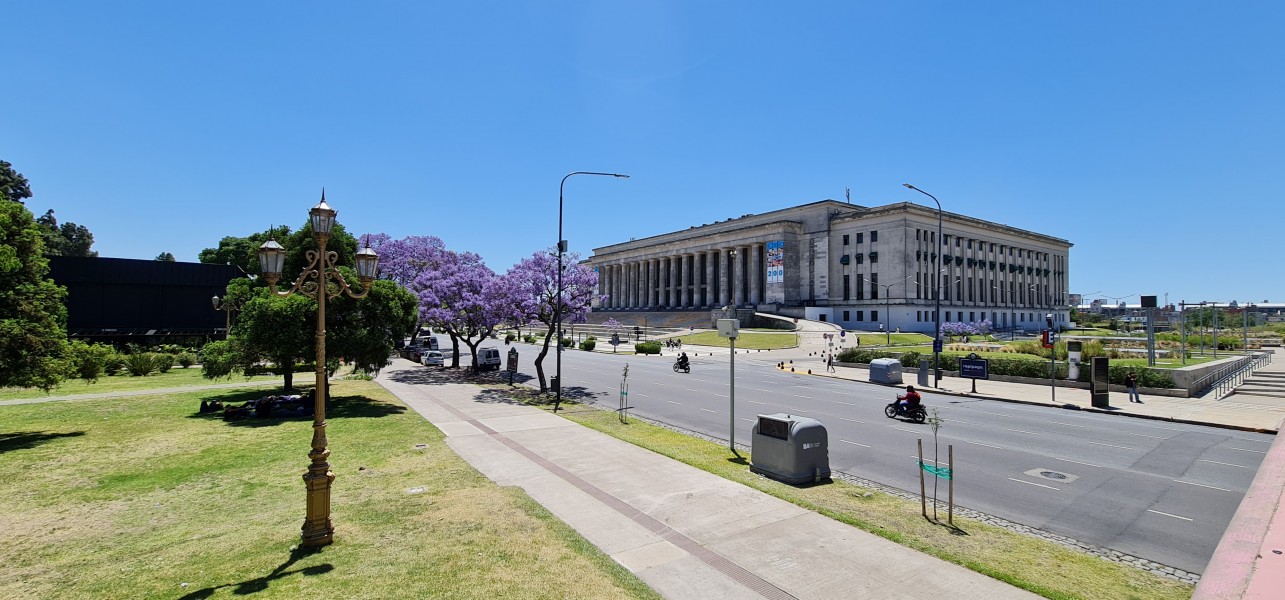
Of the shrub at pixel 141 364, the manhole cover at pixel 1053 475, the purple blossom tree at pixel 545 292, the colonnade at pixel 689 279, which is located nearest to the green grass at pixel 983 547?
the manhole cover at pixel 1053 475

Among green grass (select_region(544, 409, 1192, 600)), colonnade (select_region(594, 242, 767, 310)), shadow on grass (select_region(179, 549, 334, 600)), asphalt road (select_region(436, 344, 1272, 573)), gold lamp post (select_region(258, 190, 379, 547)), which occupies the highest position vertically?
colonnade (select_region(594, 242, 767, 310))

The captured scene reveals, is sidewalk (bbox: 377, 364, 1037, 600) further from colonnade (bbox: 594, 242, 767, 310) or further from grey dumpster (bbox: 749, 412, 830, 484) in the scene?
colonnade (bbox: 594, 242, 767, 310)

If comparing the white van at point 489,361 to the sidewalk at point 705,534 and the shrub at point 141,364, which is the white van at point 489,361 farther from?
the sidewalk at point 705,534

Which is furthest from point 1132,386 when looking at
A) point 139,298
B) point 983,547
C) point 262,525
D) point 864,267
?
point 139,298

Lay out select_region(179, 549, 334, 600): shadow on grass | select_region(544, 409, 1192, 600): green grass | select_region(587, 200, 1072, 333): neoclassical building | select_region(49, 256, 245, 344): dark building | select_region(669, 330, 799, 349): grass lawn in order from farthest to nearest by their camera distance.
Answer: select_region(587, 200, 1072, 333): neoclassical building → select_region(669, 330, 799, 349): grass lawn → select_region(49, 256, 245, 344): dark building → select_region(544, 409, 1192, 600): green grass → select_region(179, 549, 334, 600): shadow on grass

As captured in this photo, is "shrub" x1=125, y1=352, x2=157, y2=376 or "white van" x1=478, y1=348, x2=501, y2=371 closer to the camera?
"shrub" x1=125, y1=352, x2=157, y2=376

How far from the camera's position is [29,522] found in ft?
29.0

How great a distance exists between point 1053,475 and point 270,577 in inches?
580

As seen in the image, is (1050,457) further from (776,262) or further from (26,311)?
(776,262)

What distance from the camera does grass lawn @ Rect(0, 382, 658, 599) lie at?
6.55m

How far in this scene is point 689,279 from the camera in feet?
374

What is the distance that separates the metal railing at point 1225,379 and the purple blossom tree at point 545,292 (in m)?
28.8

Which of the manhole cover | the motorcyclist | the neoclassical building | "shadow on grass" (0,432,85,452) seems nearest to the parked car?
"shadow on grass" (0,432,85,452)

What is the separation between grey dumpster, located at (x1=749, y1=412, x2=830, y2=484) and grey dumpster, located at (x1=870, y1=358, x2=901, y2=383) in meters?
21.6
